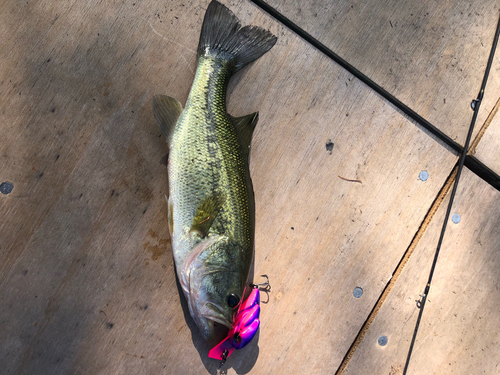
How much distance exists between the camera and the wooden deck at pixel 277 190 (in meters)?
2.21

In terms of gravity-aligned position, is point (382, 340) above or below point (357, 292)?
below

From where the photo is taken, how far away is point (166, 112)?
86.2 inches

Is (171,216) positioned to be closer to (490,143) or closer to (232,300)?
(232,300)

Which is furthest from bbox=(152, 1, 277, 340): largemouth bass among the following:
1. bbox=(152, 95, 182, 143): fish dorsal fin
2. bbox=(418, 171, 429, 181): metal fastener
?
bbox=(418, 171, 429, 181): metal fastener

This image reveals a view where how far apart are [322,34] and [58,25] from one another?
1.95 meters

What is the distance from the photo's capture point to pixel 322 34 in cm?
249

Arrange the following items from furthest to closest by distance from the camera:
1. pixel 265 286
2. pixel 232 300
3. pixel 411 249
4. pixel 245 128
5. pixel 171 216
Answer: pixel 411 249 < pixel 265 286 < pixel 245 128 < pixel 171 216 < pixel 232 300

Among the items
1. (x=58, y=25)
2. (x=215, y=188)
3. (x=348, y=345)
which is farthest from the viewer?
(x=348, y=345)

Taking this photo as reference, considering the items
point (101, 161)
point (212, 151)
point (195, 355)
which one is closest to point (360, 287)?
point (195, 355)

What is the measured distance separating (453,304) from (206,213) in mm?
2133

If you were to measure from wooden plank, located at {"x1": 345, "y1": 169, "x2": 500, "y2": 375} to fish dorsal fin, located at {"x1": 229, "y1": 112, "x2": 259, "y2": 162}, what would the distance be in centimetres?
160

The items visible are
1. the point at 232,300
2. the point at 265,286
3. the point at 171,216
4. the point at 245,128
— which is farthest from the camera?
the point at 265,286

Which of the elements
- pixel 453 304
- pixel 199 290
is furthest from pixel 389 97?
pixel 199 290

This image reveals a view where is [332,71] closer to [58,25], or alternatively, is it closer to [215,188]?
[215,188]
